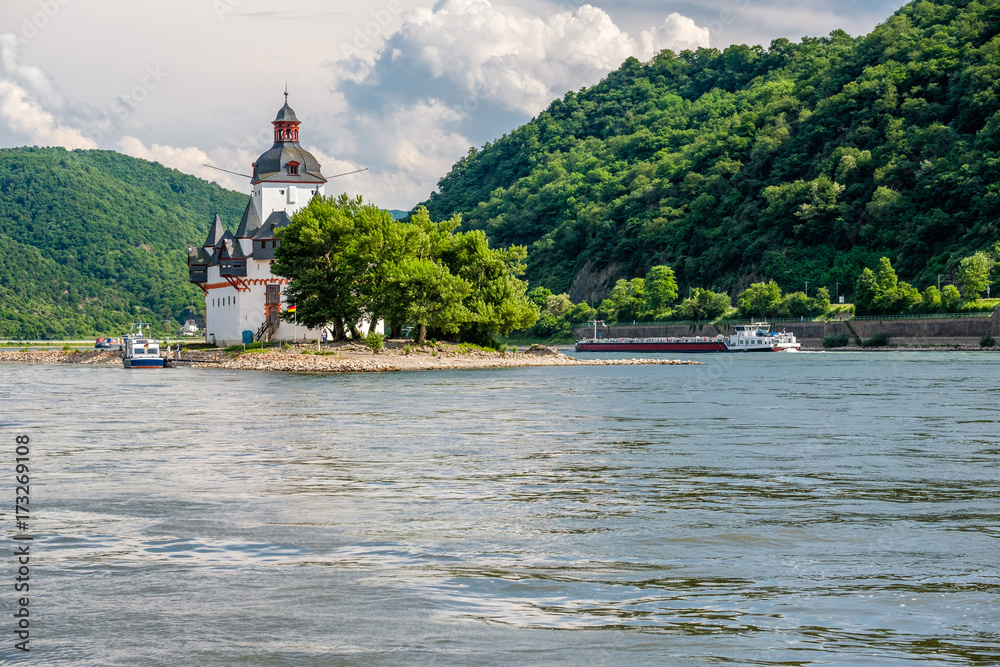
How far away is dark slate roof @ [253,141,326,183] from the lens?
89000mm

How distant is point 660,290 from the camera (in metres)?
156

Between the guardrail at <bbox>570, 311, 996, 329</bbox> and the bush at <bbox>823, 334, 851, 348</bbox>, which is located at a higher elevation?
the guardrail at <bbox>570, 311, 996, 329</bbox>

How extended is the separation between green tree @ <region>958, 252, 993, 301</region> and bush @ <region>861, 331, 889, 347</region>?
9.94 metres

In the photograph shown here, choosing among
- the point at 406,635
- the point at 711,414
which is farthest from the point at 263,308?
the point at 406,635

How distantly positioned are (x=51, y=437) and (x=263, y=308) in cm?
5937

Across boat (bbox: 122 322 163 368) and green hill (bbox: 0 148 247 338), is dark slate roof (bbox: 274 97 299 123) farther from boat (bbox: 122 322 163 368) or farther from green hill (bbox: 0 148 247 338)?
green hill (bbox: 0 148 247 338)

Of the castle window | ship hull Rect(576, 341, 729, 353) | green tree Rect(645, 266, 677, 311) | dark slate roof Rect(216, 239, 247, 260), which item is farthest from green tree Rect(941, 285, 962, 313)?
dark slate roof Rect(216, 239, 247, 260)

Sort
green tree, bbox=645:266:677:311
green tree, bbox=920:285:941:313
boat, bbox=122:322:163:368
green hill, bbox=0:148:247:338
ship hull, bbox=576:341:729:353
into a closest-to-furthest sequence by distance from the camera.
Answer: boat, bbox=122:322:163:368 < green tree, bbox=920:285:941:313 < ship hull, bbox=576:341:729:353 < green tree, bbox=645:266:677:311 < green hill, bbox=0:148:247:338

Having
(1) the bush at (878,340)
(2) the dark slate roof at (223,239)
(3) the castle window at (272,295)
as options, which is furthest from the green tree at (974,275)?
(2) the dark slate roof at (223,239)

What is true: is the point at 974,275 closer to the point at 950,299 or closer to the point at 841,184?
the point at 950,299

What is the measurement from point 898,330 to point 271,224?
239 ft

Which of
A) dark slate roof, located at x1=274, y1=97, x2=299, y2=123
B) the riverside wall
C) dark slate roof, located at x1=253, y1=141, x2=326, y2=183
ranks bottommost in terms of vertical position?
the riverside wall

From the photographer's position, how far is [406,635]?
887 centimetres

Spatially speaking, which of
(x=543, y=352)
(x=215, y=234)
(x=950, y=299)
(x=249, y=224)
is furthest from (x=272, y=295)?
(x=950, y=299)
